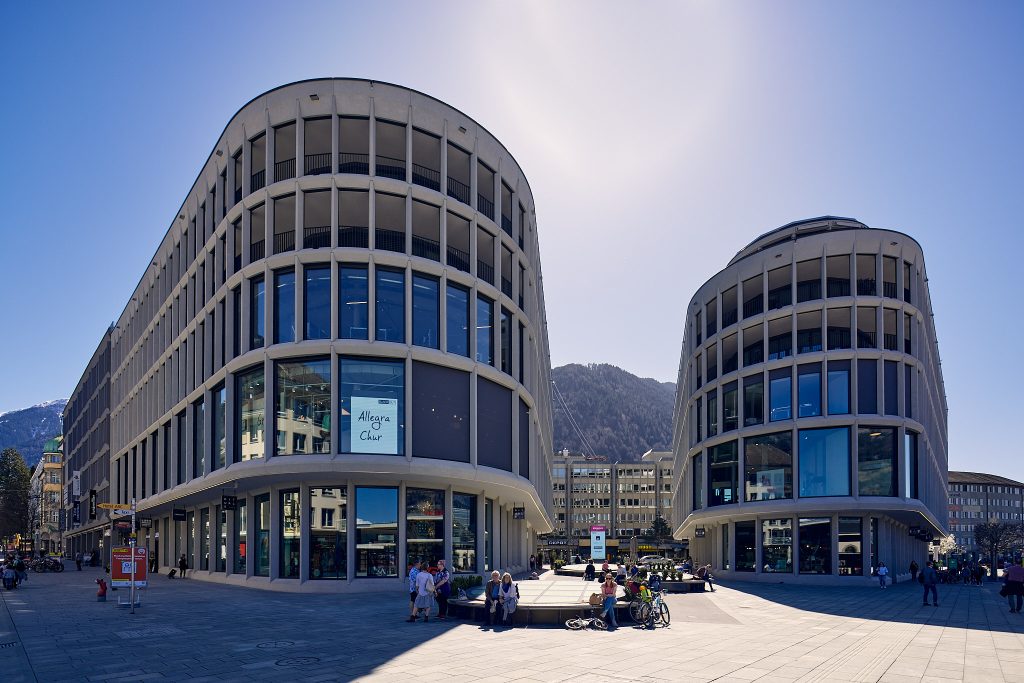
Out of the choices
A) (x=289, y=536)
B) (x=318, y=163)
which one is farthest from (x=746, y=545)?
(x=318, y=163)

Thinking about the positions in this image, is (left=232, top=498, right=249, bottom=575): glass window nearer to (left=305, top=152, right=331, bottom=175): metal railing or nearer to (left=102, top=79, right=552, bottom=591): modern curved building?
(left=102, top=79, right=552, bottom=591): modern curved building

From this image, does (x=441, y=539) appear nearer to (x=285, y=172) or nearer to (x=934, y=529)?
(x=285, y=172)

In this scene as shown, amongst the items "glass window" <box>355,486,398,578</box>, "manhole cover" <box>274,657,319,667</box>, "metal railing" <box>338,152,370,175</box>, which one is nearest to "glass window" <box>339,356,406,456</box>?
"glass window" <box>355,486,398,578</box>

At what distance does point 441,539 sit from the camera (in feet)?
120

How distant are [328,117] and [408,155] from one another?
395 centimetres

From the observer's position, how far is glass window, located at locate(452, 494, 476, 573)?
37.2 meters

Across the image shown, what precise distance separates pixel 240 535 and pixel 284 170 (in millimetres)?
18103

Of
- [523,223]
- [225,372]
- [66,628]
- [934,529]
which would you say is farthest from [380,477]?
[934,529]

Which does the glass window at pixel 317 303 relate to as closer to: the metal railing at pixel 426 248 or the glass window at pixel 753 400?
the metal railing at pixel 426 248

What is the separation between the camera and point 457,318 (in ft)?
124

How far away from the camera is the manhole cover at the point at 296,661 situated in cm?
1559

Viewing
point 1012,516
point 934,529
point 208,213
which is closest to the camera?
point 208,213

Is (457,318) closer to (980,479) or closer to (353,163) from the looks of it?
(353,163)

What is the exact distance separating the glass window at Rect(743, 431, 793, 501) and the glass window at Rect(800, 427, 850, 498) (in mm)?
942
